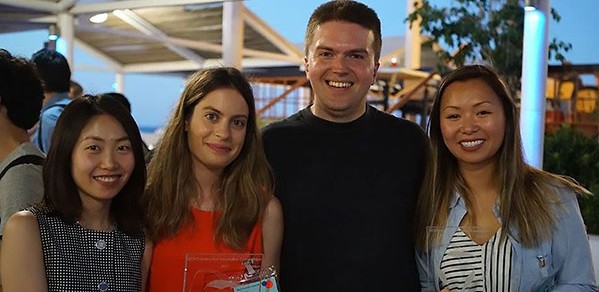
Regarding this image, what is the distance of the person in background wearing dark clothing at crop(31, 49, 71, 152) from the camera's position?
361cm

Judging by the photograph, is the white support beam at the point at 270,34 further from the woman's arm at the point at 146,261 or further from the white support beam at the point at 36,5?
the woman's arm at the point at 146,261

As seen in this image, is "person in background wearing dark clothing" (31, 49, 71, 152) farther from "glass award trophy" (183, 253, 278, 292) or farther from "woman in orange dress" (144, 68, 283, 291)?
"glass award trophy" (183, 253, 278, 292)

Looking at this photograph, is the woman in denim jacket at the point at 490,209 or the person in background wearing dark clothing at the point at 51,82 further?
the person in background wearing dark clothing at the point at 51,82

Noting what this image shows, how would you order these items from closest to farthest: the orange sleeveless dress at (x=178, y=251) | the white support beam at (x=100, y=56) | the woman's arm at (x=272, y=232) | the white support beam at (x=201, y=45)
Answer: the orange sleeveless dress at (x=178, y=251) → the woman's arm at (x=272, y=232) → the white support beam at (x=201, y=45) → the white support beam at (x=100, y=56)

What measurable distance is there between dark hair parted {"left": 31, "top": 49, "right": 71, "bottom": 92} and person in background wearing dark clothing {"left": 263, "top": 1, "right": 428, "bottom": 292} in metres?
1.61

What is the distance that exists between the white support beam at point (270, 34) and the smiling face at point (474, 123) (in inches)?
396

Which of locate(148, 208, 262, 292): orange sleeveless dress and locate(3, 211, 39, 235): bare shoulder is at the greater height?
locate(3, 211, 39, 235): bare shoulder

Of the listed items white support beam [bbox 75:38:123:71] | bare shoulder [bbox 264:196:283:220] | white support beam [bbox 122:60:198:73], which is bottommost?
bare shoulder [bbox 264:196:283:220]

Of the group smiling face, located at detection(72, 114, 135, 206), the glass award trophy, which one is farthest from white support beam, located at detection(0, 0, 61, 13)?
the glass award trophy

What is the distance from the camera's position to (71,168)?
2.02 m

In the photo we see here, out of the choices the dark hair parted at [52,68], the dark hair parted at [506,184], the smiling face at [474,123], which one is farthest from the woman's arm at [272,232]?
the dark hair parted at [52,68]

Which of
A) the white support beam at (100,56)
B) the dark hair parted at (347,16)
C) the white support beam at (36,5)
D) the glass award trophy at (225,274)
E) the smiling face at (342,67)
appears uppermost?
the white support beam at (100,56)

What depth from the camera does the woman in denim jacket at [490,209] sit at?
211 centimetres

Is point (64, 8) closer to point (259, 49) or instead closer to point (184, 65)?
point (259, 49)
